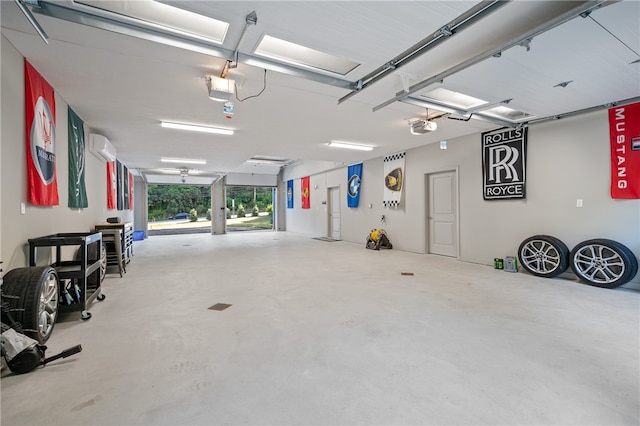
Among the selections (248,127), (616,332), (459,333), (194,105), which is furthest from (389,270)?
(194,105)

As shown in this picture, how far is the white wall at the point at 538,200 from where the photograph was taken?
14.3 feet

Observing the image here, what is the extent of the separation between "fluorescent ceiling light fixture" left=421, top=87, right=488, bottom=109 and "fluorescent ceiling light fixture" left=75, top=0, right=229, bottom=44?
9.40ft

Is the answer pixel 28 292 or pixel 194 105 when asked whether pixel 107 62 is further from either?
pixel 28 292

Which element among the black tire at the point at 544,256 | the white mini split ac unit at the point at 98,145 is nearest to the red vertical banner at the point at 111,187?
the white mini split ac unit at the point at 98,145

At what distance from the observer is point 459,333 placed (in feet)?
8.75

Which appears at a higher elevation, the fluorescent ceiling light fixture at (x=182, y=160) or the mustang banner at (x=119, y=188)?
the fluorescent ceiling light fixture at (x=182, y=160)

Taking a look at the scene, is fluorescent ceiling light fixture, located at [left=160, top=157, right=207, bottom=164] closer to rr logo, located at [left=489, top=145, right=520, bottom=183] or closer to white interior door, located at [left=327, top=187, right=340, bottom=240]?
white interior door, located at [left=327, top=187, right=340, bottom=240]

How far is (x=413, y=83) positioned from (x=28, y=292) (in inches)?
169

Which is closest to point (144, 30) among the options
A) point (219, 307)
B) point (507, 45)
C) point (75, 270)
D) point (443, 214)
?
point (75, 270)

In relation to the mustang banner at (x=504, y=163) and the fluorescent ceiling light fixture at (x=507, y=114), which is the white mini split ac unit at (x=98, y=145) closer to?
the fluorescent ceiling light fixture at (x=507, y=114)

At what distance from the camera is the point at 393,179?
8109mm

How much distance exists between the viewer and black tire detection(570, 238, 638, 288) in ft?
12.9

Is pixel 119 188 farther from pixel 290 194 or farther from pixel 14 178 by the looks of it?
pixel 290 194

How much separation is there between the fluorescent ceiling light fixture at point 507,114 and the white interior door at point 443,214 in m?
1.69
